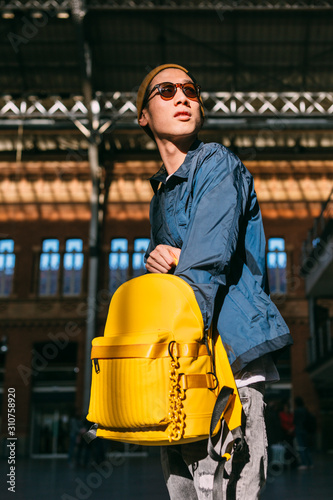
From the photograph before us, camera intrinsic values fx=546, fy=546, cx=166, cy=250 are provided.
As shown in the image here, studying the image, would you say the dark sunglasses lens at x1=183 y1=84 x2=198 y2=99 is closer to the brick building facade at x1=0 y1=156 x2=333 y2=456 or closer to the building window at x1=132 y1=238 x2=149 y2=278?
the brick building facade at x1=0 y1=156 x2=333 y2=456

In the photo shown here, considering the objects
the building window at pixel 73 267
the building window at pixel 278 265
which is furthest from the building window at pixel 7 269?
the building window at pixel 278 265

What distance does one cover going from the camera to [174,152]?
169 centimetres

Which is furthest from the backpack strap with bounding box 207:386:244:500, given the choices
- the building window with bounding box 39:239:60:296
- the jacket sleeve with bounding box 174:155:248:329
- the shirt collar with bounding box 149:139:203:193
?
the building window with bounding box 39:239:60:296

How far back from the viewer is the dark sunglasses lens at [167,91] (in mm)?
1672

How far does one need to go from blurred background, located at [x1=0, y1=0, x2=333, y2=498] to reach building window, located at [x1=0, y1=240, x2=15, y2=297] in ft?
0.18

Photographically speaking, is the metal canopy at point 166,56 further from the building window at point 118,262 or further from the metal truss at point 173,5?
the building window at point 118,262

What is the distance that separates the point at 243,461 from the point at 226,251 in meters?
0.48

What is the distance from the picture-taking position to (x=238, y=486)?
4.06ft

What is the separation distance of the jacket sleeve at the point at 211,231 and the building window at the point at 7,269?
2115 centimetres

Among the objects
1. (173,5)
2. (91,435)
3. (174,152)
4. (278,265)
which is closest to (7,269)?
(278,265)

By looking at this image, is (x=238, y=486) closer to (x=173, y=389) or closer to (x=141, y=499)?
(x=173, y=389)

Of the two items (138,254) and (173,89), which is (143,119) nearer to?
(173,89)

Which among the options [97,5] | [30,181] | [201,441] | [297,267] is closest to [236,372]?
[201,441]

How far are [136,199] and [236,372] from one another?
20880mm
